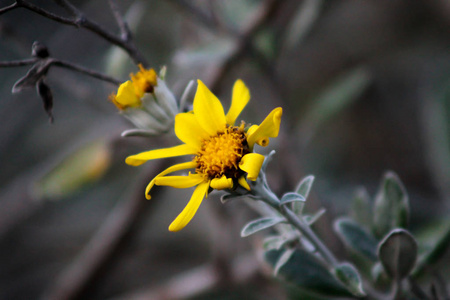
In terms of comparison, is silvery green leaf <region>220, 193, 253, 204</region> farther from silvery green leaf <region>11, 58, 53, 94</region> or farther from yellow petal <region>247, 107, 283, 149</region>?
silvery green leaf <region>11, 58, 53, 94</region>

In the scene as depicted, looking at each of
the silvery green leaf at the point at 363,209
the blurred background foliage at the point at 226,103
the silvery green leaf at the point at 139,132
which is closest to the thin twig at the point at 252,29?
the blurred background foliage at the point at 226,103

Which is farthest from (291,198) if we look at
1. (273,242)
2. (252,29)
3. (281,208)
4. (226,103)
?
(226,103)

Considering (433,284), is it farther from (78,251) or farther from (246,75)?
(78,251)

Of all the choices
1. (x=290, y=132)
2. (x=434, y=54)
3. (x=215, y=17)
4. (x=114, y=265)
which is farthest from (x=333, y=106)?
(x=114, y=265)

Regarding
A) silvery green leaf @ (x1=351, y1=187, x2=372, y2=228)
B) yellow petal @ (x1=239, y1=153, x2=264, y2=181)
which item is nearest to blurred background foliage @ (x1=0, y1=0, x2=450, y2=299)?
silvery green leaf @ (x1=351, y1=187, x2=372, y2=228)

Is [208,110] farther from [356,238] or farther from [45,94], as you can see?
[356,238]

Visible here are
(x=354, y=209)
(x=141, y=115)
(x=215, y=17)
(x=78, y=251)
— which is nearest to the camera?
(x=141, y=115)
